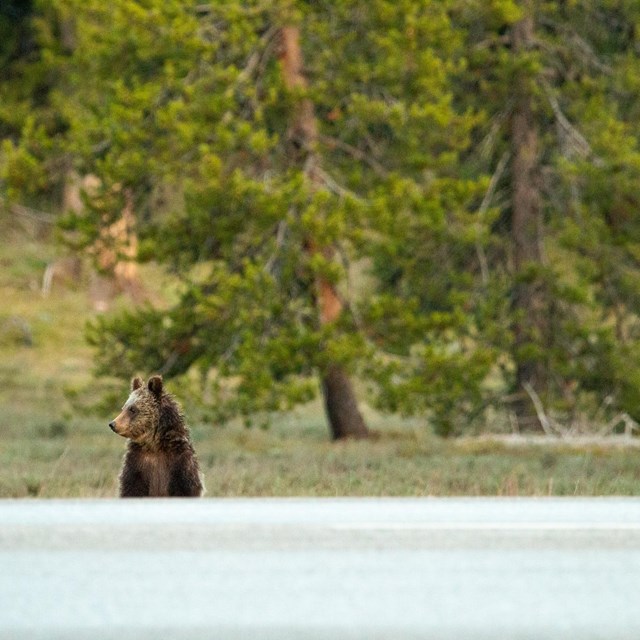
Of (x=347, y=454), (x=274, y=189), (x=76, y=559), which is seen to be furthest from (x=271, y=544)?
(x=274, y=189)

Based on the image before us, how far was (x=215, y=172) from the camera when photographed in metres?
19.0

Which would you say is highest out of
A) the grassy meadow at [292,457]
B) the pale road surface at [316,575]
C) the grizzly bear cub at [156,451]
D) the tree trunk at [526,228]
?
the tree trunk at [526,228]

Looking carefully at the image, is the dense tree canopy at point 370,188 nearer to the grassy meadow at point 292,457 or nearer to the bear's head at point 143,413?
the grassy meadow at point 292,457

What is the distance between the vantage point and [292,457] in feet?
59.4

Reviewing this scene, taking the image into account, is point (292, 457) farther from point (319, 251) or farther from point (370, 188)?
point (370, 188)

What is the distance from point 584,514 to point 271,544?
1.34 meters

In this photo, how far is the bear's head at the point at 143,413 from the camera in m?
7.84

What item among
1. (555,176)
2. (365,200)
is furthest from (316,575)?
(555,176)

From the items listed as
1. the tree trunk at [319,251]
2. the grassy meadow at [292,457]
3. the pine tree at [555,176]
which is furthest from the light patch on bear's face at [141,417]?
the pine tree at [555,176]

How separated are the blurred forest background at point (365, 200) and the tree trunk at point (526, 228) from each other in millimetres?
37

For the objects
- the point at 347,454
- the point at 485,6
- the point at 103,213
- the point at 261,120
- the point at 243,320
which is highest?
the point at 485,6

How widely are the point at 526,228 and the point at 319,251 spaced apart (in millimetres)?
3835

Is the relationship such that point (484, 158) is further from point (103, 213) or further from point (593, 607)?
point (593, 607)

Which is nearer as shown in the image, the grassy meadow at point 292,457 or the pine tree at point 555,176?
the grassy meadow at point 292,457
